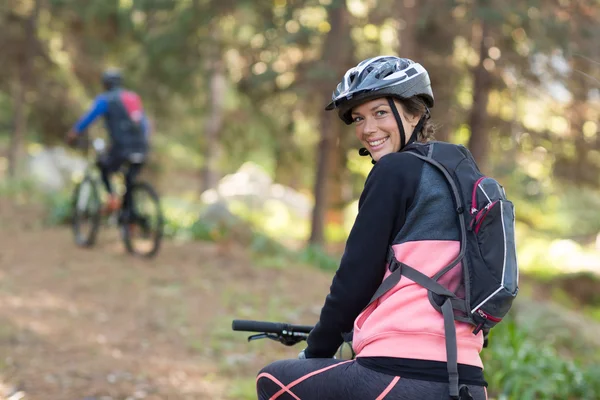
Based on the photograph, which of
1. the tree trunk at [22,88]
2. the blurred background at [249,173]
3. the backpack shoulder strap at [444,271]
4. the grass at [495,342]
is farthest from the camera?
the tree trunk at [22,88]

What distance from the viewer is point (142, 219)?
391 inches

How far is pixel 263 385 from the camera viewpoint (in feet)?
8.10

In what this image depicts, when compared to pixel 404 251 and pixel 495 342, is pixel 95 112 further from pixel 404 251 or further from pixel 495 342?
pixel 404 251

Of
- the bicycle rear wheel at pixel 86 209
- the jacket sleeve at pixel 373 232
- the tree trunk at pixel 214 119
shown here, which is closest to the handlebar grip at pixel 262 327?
the jacket sleeve at pixel 373 232

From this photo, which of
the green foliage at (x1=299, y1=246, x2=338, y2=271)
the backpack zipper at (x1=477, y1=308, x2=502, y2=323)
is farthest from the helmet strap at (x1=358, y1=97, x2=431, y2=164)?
the green foliage at (x1=299, y1=246, x2=338, y2=271)

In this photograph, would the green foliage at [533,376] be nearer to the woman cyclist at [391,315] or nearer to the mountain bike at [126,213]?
the woman cyclist at [391,315]

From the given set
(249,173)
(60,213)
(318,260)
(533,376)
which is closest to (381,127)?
(533,376)

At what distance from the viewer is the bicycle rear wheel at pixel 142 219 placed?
976 centimetres

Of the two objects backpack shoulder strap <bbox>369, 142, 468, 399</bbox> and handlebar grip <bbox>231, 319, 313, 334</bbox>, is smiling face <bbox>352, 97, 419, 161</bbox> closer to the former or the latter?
backpack shoulder strap <bbox>369, 142, 468, 399</bbox>

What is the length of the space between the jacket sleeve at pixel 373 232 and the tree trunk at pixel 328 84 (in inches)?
385

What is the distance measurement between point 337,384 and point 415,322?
340 mm

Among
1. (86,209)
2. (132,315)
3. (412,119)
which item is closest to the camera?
(412,119)

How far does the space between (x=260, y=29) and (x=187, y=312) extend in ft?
24.4

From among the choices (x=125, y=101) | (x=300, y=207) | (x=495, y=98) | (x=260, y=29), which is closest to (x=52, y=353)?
(x=125, y=101)
